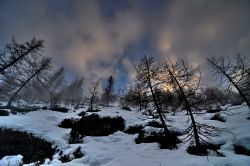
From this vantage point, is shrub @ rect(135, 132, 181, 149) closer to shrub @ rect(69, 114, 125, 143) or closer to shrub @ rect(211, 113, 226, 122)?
shrub @ rect(69, 114, 125, 143)

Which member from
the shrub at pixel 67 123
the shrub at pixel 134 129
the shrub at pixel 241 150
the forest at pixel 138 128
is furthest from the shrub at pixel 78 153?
the shrub at pixel 241 150

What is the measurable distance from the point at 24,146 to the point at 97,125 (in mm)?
7746

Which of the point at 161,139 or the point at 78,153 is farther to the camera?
the point at 161,139

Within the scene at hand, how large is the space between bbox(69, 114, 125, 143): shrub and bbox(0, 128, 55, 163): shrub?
3678 mm

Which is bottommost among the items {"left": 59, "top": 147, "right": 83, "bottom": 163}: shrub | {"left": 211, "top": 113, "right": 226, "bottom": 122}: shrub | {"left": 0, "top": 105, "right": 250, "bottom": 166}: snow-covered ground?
{"left": 59, "top": 147, "right": 83, "bottom": 163}: shrub

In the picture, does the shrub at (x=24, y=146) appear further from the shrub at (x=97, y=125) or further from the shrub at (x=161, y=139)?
the shrub at (x=161, y=139)

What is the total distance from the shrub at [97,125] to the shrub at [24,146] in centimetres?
368

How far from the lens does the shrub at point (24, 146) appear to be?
581 inches

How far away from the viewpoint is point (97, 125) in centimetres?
2150

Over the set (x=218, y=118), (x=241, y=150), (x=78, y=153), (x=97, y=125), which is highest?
(x=218, y=118)

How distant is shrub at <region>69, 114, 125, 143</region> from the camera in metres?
20.4

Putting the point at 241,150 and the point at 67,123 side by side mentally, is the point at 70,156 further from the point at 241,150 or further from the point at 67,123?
the point at 241,150

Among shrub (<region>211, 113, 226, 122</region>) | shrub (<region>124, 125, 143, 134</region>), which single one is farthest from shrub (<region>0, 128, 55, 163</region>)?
shrub (<region>211, 113, 226, 122</region>)

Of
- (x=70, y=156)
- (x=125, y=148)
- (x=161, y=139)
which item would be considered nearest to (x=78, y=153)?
(x=70, y=156)
